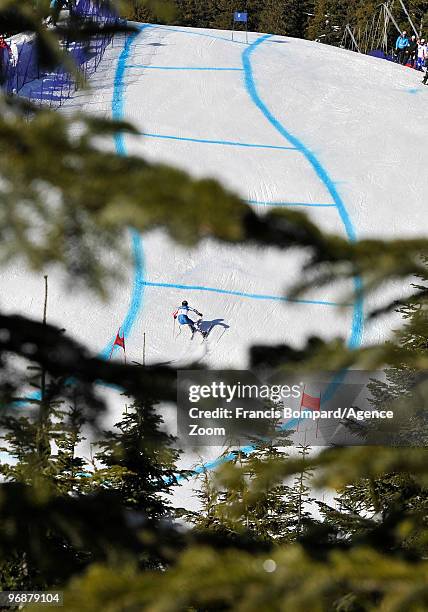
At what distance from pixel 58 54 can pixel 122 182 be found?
85cm

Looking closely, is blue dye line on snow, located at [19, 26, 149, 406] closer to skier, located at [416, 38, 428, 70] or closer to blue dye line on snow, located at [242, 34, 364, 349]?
blue dye line on snow, located at [242, 34, 364, 349]

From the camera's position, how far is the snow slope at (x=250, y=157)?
11.2 meters

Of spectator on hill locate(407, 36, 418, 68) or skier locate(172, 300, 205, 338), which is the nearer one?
skier locate(172, 300, 205, 338)

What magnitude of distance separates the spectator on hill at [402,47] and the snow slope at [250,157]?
8.29 metres

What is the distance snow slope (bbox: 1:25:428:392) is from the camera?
11.2m

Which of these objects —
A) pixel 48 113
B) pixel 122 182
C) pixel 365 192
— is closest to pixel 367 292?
pixel 122 182

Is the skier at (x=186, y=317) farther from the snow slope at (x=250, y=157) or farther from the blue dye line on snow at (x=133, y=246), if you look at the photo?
the blue dye line on snow at (x=133, y=246)

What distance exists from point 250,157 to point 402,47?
53.4 ft

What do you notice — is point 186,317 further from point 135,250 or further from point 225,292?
point 135,250

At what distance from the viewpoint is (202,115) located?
15.1m

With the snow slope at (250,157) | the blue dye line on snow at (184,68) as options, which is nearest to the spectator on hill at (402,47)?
the snow slope at (250,157)

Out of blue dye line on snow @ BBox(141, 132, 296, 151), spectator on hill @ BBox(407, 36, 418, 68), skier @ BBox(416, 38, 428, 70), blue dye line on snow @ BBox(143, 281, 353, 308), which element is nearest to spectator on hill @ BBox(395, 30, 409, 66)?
spectator on hill @ BBox(407, 36, 418, 68)

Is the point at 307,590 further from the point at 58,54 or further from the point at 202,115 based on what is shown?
the point at 202,115

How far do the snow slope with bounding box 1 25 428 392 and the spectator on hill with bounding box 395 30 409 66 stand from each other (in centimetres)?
829
